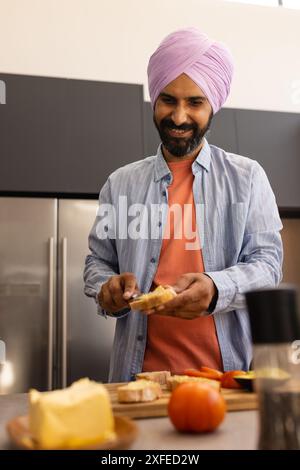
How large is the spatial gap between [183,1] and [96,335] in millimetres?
2208

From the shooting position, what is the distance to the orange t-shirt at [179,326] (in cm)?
113

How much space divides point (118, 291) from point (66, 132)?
4.54 ft

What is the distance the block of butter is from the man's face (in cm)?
86

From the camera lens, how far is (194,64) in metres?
1.23

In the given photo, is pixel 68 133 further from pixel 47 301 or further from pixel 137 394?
pixel 137 394

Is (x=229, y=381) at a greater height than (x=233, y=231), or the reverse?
(x=233, y=231)

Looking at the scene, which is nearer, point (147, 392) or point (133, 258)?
point (147, 392)

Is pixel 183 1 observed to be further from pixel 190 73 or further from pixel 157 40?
pixel 190 73

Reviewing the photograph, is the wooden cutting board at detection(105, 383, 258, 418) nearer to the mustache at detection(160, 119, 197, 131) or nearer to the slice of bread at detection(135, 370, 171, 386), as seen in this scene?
the slice of bread at detection(135, 370, 171, 386)

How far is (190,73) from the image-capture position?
1220 mm

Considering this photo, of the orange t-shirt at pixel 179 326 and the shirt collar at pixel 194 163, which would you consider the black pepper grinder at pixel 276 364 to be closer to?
the orange t-shirt at pixel 179 326

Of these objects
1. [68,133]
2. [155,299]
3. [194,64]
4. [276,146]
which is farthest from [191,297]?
[276,146]
